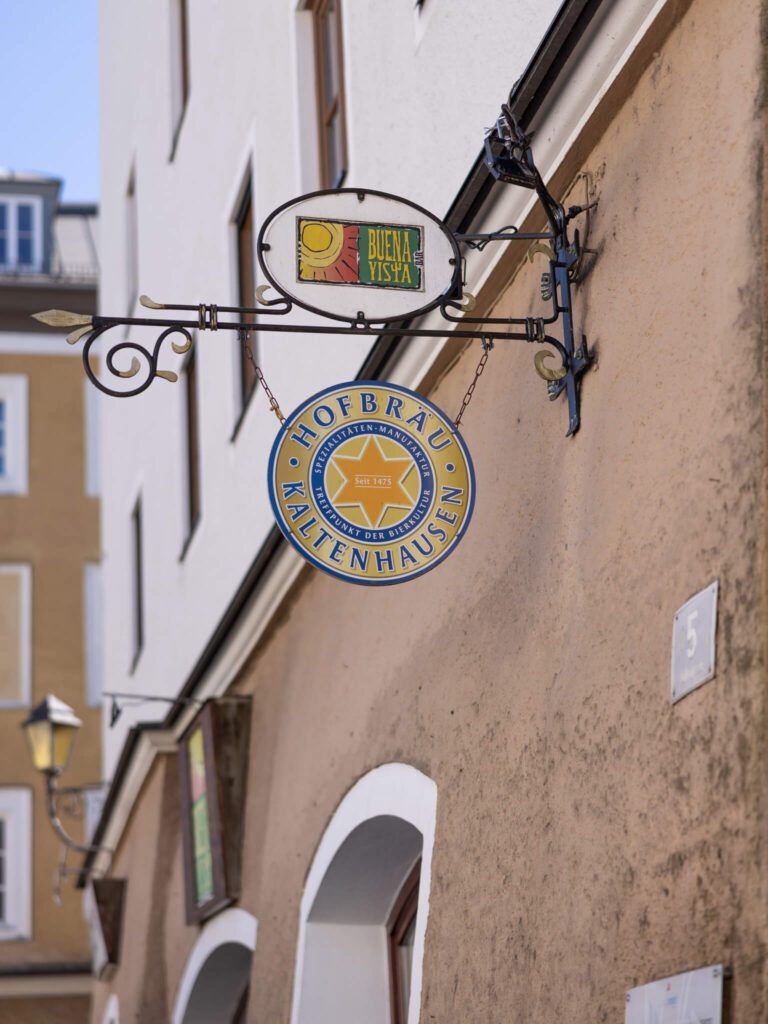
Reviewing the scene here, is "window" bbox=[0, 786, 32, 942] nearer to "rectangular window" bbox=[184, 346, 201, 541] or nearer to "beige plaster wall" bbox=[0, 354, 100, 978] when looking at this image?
"beige plaster wall" bbox=[0, 354, 100, 978]

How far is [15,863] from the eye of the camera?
2102 centimetres

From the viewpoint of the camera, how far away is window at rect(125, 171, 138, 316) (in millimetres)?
15016

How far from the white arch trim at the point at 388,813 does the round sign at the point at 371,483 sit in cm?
153

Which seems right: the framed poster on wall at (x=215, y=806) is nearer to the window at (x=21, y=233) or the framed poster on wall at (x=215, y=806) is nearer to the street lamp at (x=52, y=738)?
the street lamp at (x=52, y=738)

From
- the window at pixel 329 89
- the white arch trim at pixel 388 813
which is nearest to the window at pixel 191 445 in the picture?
the window at pixel 329 89

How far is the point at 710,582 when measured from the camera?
4.33 meters

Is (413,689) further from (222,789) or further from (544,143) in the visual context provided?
(222,789)

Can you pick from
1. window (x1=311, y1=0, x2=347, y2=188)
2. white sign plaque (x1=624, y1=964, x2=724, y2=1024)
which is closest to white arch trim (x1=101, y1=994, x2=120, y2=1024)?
window (x1=311, y1=0, x2=347, y2=188)

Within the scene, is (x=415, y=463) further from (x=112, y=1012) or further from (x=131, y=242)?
(x=131, y=242)

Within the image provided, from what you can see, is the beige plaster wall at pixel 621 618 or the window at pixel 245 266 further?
the window at pixel 245 266

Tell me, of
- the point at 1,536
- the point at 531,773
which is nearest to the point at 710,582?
the point at 531,773

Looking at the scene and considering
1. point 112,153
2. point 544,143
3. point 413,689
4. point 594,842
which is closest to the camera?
point 594,842

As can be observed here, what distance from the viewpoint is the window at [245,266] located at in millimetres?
10500

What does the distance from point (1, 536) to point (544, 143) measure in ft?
57.2
